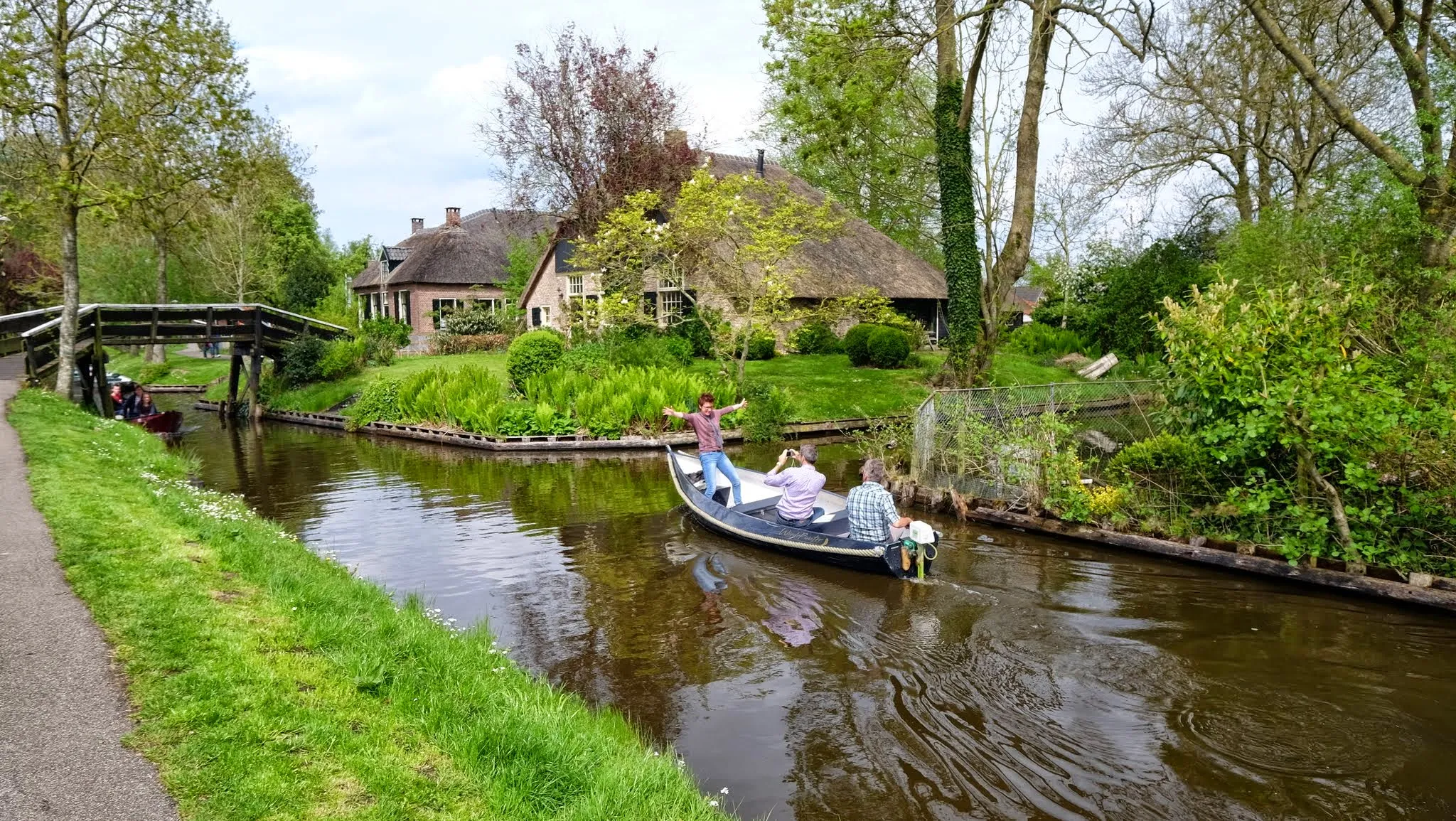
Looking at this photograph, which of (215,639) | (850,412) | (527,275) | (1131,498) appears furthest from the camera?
(527,275)

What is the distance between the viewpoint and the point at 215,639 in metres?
5.55

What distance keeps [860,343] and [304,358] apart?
18.9m

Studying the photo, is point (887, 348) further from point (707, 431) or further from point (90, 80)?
point (90, 80)

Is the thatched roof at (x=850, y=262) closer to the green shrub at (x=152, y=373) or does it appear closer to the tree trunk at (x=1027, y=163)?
the tree trunk at (x=1027, y=163)

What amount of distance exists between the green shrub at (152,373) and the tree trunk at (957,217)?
1324 inches

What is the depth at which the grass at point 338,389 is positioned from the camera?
90.4 feet

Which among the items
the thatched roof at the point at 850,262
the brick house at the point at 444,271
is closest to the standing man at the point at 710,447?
the thatched roof at the point at 850,262

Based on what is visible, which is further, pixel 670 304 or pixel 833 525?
pixel 670 304

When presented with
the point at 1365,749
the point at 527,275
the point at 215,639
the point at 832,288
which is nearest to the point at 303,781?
the point at 215,639

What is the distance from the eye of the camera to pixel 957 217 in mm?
22125

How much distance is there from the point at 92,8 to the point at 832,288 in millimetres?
22558

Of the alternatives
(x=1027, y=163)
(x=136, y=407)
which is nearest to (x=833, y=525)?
(x=1027, y=163)

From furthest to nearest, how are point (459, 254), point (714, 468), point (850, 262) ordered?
point (459, 254), point (850, 262), point (714, 468)

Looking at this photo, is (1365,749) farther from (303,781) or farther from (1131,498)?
(303,781)
